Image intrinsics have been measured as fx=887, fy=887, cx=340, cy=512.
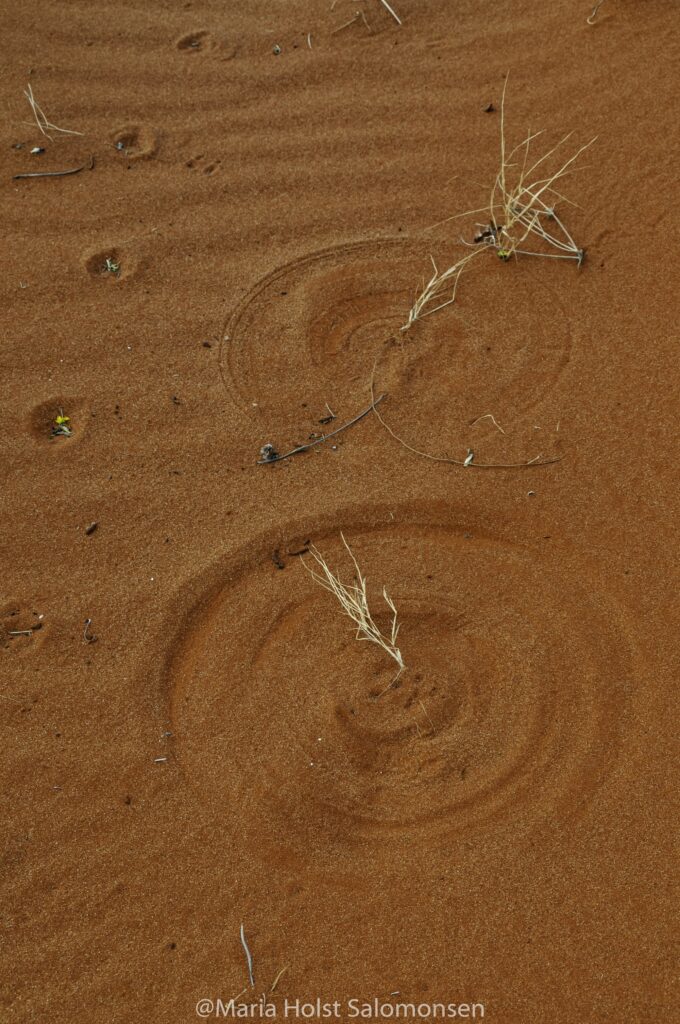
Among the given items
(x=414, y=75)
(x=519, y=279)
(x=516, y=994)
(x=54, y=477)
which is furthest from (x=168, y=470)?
(x=414, y=75)

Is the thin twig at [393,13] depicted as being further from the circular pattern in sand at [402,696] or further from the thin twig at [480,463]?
the circular pattern in sand at [402,696]

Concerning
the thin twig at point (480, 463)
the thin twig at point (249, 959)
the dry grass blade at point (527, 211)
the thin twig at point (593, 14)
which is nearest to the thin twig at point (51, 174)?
the dry grass blade at point (527, 211)

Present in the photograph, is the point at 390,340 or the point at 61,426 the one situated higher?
the point at 390,340

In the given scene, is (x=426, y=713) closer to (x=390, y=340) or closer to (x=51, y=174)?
(x=390, y=340)

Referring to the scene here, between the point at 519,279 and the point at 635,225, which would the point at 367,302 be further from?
the point at 635,225

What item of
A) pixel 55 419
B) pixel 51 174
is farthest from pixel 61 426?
pixel 51 174

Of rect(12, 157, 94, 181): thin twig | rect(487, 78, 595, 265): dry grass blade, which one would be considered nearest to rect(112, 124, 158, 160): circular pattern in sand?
rect(12, 157, 94, 181): thin twig
